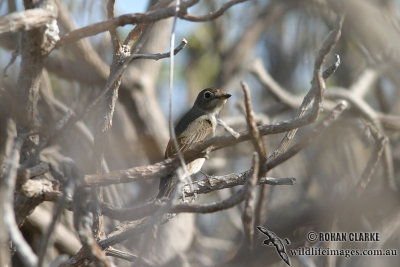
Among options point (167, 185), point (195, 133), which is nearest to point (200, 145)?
point (167, 185)

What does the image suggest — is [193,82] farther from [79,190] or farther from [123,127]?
[79,190]

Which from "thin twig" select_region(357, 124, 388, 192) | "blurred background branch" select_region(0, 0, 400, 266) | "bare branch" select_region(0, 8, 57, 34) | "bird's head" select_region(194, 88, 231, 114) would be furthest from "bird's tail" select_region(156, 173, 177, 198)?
"bare branch" select_region(0, 8, 57, 34)

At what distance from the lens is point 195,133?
217 inches

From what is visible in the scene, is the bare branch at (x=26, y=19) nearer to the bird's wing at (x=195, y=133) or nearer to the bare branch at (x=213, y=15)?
the bare branch at (x=213, y=15)

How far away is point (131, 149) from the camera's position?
626cm

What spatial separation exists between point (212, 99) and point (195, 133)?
0.51m

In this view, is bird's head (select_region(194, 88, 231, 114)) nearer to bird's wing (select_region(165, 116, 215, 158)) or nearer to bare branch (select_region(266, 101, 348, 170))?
bird's wing (select_region(165, 116, 215, 158))

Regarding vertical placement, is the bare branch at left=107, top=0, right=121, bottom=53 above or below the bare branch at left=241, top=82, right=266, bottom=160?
above

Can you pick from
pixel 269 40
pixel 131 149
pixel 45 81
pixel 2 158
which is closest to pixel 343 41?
pixel 269 40

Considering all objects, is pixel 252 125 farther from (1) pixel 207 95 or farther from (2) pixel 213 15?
(1) pixel 207 95

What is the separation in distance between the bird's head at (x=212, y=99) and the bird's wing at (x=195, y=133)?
185 millimetres

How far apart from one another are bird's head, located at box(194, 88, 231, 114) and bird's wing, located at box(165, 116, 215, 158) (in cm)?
19

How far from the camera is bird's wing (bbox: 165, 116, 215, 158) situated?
543 centimetres

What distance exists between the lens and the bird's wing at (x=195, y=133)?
5.43 metres
